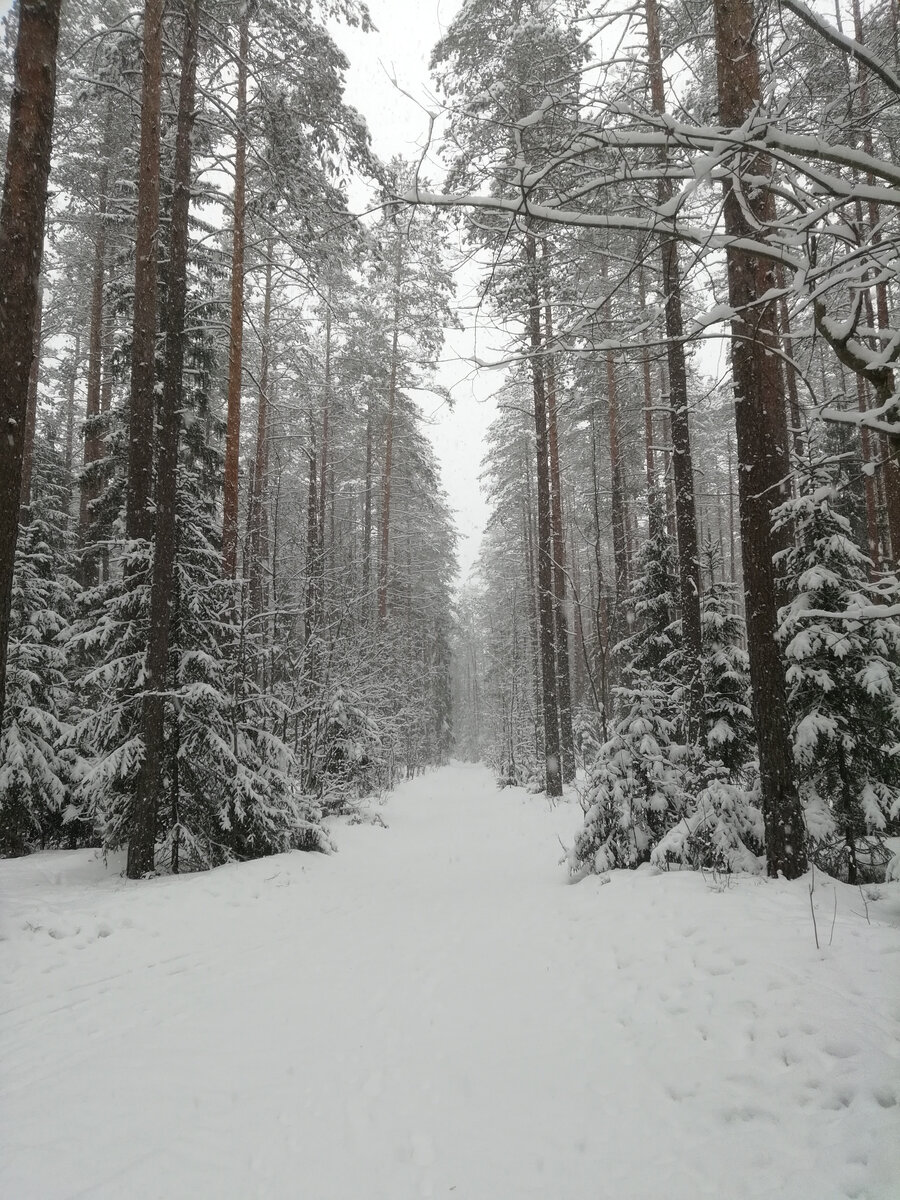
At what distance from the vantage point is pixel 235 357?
9.64 meters

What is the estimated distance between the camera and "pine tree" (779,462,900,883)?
5586 millimetres

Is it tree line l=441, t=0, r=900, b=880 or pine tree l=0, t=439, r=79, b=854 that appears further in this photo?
pine tree l=0, t=439, r=79, b=854

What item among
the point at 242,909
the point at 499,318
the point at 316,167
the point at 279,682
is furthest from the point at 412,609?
the point at 499,318

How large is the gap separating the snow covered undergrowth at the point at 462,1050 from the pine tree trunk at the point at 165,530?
114 cm

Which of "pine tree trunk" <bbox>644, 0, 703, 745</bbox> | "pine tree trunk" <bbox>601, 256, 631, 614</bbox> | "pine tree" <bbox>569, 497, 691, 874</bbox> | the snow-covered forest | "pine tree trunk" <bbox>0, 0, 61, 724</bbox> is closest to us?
the snow-covered forest

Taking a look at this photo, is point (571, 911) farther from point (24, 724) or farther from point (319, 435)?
point (319, 435)

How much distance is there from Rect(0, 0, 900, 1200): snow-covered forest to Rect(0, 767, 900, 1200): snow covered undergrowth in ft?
0.08

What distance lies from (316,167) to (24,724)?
883 centimetres

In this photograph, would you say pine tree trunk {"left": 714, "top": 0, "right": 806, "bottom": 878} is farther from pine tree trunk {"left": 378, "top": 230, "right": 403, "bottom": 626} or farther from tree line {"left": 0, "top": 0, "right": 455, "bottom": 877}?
pine tree trunk {"left": 378, "top": 230, "right": 403, "bottom": 626}

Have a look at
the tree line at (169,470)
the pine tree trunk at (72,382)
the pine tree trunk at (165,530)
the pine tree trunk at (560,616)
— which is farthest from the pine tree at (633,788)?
the pine tree trunk at (72,382)

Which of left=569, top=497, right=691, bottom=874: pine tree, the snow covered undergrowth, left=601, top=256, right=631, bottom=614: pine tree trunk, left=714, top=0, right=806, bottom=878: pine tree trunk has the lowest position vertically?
the snow covered undergrowth

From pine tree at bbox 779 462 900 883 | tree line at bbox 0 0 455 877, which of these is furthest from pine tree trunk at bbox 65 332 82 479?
pine tree at bbox 779 462 900 883

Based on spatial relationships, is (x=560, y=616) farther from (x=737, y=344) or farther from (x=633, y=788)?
(x=737, y=344)

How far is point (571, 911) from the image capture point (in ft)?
19.4
